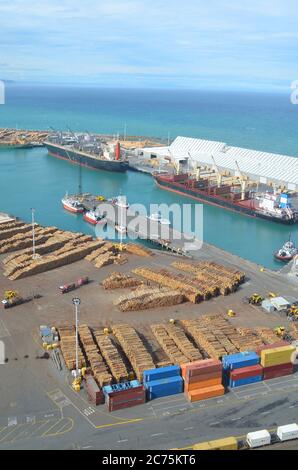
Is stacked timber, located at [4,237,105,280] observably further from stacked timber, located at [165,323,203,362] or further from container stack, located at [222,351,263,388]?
container stack, located at [222,351,263,388]

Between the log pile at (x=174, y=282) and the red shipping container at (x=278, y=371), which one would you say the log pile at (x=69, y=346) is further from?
the red shipping container at (x=278, y=371)

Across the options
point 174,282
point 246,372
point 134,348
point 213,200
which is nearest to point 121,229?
point 174,282

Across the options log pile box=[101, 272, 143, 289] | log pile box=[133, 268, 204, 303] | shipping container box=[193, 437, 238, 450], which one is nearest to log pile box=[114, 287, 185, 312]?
log pile box=[133, 268, 204, 303]
